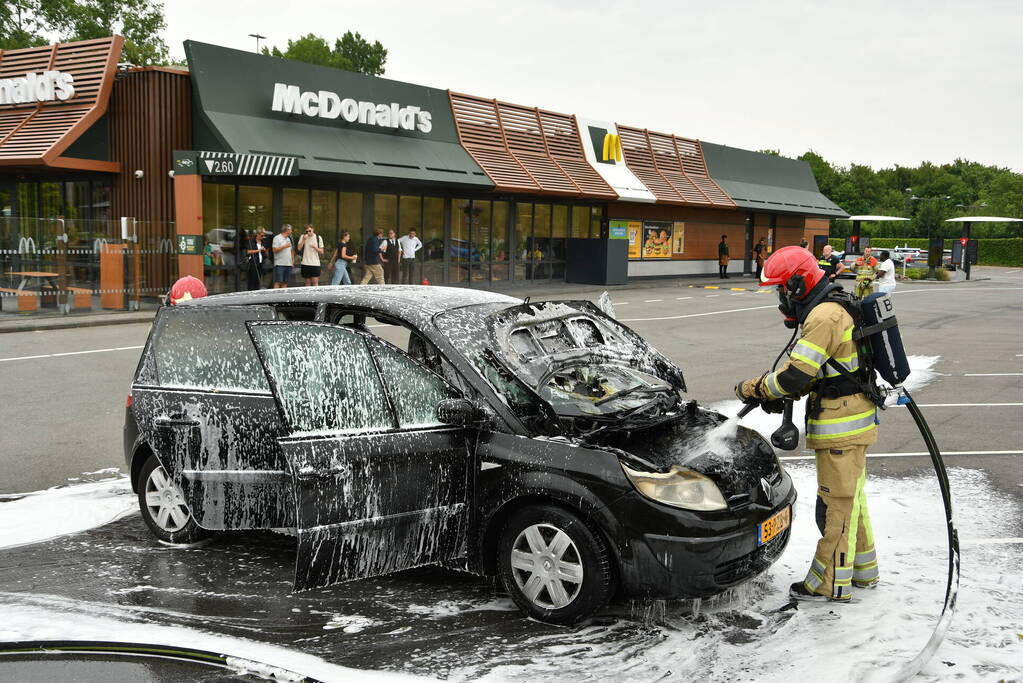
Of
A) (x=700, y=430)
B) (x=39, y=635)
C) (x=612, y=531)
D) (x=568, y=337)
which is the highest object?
(x=568, y=337)

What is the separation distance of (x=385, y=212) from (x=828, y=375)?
21567 mm

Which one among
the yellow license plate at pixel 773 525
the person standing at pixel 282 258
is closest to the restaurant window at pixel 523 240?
the person standing at pixel 282 258

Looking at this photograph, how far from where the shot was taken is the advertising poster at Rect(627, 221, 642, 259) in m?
34.2

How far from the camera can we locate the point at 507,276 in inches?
1164

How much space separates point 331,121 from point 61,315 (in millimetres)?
8207

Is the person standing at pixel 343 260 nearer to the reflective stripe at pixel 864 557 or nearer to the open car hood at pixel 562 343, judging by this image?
the open car hood at pixel 562 343

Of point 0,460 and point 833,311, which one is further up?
point 833,311

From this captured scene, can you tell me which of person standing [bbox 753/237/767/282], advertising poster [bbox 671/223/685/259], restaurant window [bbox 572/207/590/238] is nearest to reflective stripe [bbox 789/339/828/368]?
restaurant window [bbox 572/207/590/238]

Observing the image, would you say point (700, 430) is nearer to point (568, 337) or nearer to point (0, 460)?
point (568, 337)

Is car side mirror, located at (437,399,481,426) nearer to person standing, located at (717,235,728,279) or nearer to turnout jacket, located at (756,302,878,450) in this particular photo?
turnout jacket, located at (756,302,878,450)

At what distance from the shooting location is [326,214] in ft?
77.5

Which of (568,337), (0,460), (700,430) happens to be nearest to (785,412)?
(700,430)

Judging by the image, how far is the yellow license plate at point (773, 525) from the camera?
4.20 meters

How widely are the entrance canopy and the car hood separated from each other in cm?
1744
